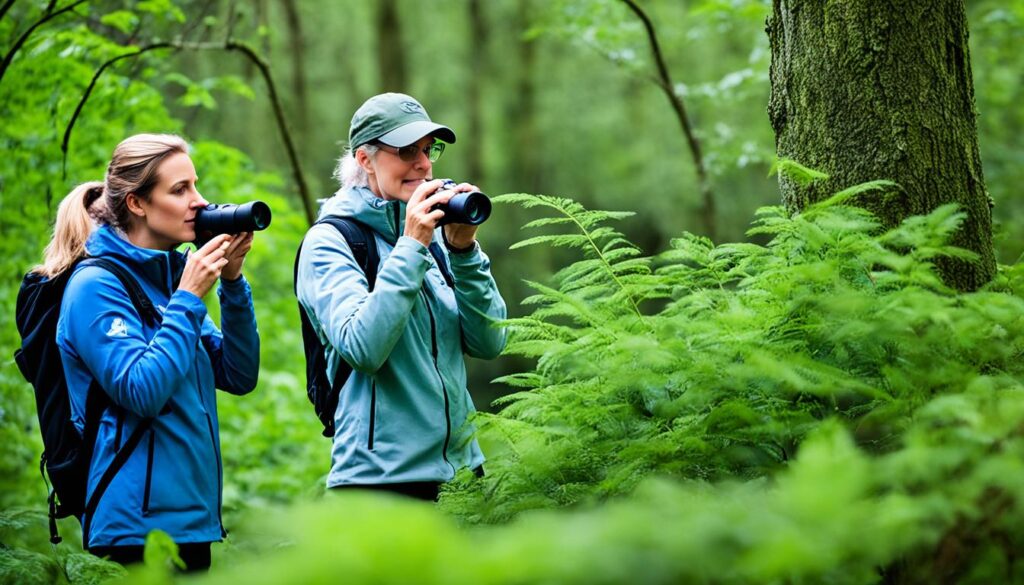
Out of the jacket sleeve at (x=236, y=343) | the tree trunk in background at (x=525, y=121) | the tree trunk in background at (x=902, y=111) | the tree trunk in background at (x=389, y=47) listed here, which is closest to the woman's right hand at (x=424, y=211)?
the jacket sleeve at (x=236, y=343)

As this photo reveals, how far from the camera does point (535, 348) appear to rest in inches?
110

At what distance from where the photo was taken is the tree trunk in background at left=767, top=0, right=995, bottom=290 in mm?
3168

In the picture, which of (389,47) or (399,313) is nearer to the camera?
(399,313)

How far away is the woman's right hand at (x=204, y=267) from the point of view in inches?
129

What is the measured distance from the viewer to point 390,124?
3256 millimetres

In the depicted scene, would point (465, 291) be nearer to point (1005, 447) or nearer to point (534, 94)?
point (1005, 447)

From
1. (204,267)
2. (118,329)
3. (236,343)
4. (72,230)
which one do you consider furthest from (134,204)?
(236,343)

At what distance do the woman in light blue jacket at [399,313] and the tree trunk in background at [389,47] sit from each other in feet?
50.8

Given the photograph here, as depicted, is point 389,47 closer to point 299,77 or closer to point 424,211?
point 299,77

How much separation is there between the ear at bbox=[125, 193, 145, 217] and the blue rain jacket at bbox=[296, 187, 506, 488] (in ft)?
2.19

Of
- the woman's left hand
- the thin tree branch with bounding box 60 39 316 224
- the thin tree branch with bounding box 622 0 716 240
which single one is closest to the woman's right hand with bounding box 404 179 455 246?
the woman's left hand

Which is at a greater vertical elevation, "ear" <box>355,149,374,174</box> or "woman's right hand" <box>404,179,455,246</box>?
"ear" <box>355,149,374,174</box>

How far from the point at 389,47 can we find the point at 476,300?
52.8 feet

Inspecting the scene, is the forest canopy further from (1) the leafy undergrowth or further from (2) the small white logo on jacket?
(2) the small white logo on jacket
